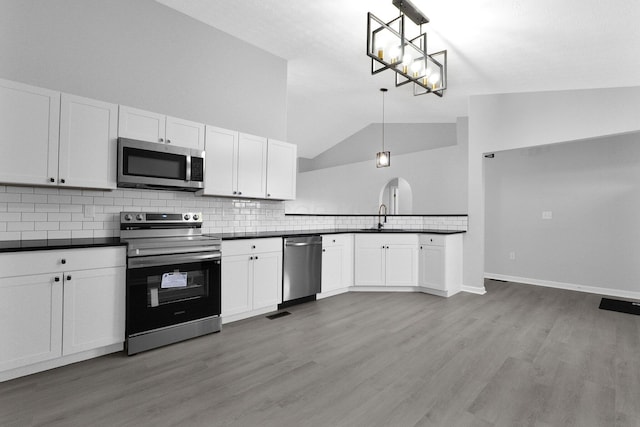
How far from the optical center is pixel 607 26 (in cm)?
269

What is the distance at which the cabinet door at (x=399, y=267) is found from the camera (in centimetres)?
454

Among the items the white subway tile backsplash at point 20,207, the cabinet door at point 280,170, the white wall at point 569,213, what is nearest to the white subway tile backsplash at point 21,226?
the white subway tile backsplash at point 20,207

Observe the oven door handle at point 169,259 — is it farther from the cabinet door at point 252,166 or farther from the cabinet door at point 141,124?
the cabinet door at point 141,124

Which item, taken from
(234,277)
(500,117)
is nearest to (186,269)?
(234,277)

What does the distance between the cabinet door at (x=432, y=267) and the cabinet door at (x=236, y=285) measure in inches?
99.6

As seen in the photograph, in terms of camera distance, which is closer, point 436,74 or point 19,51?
point 19,51

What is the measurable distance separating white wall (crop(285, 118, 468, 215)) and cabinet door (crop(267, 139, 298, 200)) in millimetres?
3164

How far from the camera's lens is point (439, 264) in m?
4.37

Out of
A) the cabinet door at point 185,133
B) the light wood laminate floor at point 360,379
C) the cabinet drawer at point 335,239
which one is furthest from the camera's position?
the cabinet drawer at point 335,239

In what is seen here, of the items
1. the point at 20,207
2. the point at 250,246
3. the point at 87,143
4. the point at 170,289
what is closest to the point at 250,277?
the point at 250,246

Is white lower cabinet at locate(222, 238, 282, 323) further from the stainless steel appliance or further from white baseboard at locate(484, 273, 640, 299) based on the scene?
white baseboard at locate(484, 273, 640, 299)

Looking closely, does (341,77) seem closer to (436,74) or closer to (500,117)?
(436,74)

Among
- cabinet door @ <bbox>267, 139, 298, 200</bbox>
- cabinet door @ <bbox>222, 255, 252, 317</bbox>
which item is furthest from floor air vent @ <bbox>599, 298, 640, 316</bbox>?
cabinet door @ <bbox>222, 255, 252, 317</bbox>

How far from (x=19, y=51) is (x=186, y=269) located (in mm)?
2164
